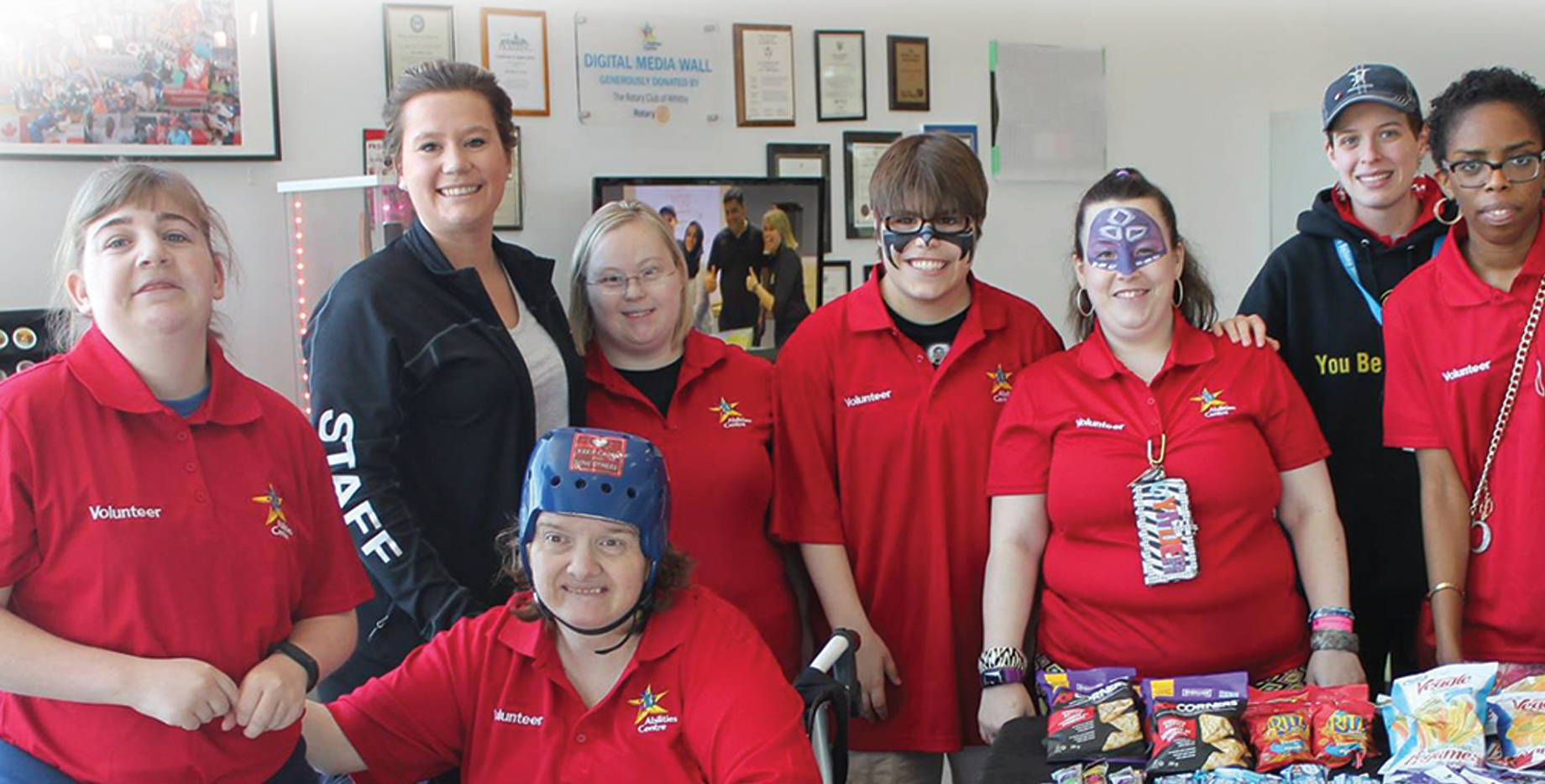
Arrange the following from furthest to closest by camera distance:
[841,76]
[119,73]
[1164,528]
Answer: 1. [841,76]
2. [119,73]
3. [1164,528]

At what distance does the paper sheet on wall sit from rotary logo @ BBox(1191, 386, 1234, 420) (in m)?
2.95

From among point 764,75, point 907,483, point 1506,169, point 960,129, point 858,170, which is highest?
point 764,75

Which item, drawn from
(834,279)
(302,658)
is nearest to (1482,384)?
(302,658)

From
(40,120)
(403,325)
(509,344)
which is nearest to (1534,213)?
(509,344)

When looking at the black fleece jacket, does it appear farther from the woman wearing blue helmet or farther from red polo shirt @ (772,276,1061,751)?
red polo shirt @ (772,276,1061,751)

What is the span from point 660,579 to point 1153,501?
0.84 meters

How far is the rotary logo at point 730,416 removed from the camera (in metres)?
2.60

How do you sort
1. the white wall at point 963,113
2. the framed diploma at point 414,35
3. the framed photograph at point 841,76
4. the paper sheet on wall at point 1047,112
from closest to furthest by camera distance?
1. the white wall at point 963,113
2. the framed diploma at point 414,35
3. the framed photograph at point 841,76
4. the paper sheet on wall at point 1047,112

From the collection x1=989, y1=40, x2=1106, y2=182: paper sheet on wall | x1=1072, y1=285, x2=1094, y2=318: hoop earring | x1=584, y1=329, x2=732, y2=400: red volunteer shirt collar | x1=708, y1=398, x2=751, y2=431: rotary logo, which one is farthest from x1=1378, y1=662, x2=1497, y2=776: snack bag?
x1=989, y1=40, x2=1106, y2=182: paper sheet on wall

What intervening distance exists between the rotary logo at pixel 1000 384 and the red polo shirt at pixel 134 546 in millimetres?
1327

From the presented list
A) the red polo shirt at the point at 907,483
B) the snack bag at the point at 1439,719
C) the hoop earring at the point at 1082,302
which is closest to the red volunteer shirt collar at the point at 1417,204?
the hoop earring at the point at 1082,302

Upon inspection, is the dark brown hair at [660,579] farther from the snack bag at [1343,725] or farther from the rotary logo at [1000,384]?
the snack bag at [1343,725]

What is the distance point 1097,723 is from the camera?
2094mm

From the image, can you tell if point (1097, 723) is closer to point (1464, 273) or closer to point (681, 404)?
point (681, 404)
